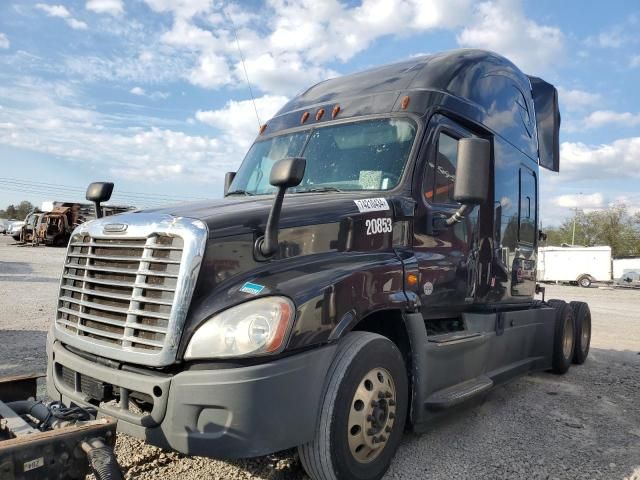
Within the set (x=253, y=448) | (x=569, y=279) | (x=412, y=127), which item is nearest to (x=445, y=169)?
(x=412, y=127)

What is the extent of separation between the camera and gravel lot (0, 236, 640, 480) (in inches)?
137

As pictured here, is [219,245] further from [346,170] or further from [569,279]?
[569,279]

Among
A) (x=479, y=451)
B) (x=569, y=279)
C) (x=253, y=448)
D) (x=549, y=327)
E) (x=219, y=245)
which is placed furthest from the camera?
(x=569, y=279)

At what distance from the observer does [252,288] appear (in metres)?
2.78

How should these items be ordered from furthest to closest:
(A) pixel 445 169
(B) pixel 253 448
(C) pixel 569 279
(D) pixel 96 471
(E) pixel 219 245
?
(C) pixel 569 279, (A) pixel 445 169, (E) pixel 219 245, (B) pixel 253 448, (D) pixel 96 471

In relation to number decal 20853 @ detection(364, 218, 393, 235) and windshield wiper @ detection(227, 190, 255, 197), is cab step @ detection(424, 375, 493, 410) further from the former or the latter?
windshield wiper @ detection(227, 190, 255, 197)

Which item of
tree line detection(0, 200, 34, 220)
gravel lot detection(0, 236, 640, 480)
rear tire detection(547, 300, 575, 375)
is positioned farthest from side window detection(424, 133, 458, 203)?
tree line detection(0, 200, 34, 220)

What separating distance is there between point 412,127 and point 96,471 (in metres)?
3.20

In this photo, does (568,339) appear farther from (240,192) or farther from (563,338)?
(240,192)

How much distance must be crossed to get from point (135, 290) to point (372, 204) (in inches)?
66.6

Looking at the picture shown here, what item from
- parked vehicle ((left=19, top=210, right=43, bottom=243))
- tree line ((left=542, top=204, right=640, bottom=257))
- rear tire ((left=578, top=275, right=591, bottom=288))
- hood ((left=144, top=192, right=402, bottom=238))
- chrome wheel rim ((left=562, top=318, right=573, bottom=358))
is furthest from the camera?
tree line ((left=542, top=204, right=640, bottom=257))

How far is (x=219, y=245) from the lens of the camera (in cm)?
286

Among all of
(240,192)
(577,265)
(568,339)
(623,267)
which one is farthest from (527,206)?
(623,267)

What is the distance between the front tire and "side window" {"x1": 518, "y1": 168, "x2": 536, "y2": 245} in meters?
3.50
